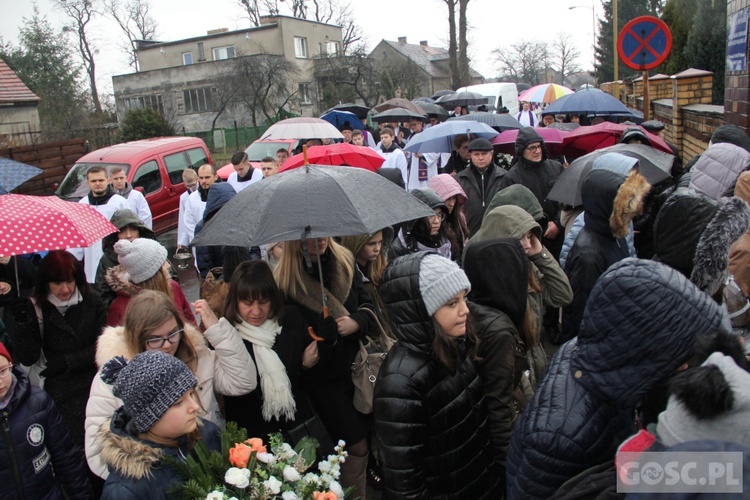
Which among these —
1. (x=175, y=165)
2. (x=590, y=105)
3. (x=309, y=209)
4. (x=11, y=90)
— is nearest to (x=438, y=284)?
(x=309, y=209)

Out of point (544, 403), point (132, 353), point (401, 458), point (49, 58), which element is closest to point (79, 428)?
point (132, 353)

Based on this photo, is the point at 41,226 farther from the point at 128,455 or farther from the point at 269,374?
the point at 128,455

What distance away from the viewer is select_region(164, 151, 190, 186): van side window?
40.4ft

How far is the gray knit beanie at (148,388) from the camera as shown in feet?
7.40

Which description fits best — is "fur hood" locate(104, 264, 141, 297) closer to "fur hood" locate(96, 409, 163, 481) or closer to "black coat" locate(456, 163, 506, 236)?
"fur hood" locate(96, 409, 163, 481)

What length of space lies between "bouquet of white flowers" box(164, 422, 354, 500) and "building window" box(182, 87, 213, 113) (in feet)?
152

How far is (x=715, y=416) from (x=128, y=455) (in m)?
→ 1.94

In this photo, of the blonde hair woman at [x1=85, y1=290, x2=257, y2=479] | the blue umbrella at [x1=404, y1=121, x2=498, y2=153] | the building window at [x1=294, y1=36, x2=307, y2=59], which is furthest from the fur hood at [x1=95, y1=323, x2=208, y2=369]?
the building window at [x1=294, y1=36, x2=307, y2=59]

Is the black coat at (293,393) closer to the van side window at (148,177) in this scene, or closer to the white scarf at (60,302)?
the white scarf at (60,302)

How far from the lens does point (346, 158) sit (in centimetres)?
768

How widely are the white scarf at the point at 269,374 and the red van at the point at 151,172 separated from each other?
9.20 m

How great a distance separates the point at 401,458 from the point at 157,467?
1000 mm

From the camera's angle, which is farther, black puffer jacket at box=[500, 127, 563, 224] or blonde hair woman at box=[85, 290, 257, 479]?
black puffer jacket at box=[500, 127, 563, 224]

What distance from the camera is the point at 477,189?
268 inches
